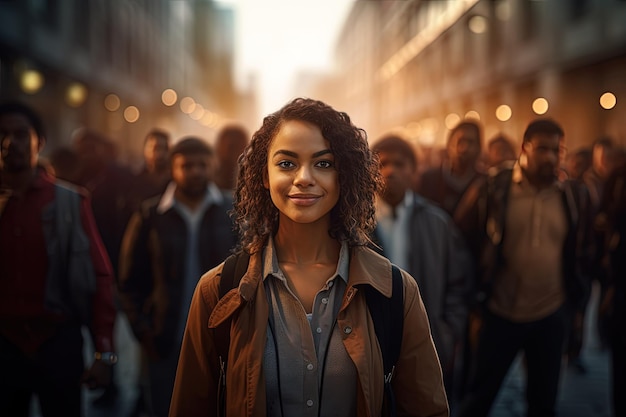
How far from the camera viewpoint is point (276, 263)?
2.46 meters

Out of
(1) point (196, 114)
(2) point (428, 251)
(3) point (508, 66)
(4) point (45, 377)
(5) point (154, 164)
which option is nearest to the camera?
(4) point (45, 377)

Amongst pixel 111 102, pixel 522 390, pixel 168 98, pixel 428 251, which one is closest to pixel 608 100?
pixel 522 390

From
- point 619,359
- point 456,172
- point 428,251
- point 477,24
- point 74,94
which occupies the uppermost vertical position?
point 477,24

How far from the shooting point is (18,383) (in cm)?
374

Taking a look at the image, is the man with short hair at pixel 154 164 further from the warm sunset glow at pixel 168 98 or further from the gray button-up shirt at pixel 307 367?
the warm sunset glow at pixel 168 98

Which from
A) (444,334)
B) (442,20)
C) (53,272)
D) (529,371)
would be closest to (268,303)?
(53,272)

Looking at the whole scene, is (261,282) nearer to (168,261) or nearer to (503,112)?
(168,261)

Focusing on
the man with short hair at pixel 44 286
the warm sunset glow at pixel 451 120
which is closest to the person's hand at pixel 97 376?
the man with short hair at pixel 44 286

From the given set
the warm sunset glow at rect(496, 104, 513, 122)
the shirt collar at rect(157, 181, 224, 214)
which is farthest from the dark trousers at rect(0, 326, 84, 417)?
the warm sunset glow at rect(496, 104, 513, 122)

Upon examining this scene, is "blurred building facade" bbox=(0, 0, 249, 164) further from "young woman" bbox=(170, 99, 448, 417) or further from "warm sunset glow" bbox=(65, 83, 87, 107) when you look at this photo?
"young woman" bbox=(170, 99, 448, 417)

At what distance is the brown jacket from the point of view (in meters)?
2.28

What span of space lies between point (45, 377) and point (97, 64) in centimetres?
2882

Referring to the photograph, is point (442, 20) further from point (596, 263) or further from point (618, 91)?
point (596, 263)

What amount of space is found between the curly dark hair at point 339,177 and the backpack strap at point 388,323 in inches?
8.6
